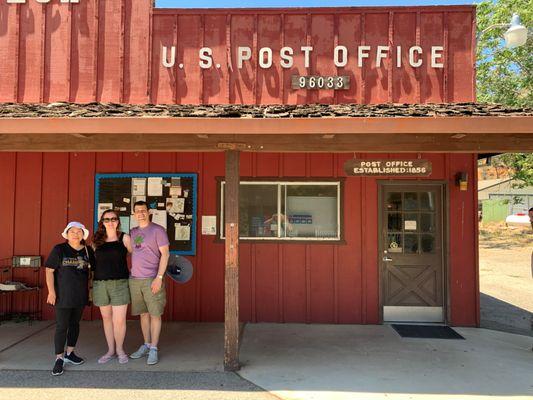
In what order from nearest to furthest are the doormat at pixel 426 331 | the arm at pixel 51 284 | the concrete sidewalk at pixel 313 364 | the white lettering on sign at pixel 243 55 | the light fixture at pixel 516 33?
1. the concrete sidewalk at pixel 313 364
2. the arm at pixel 51 284
3. the doormat at pixel 426 331
4. the white lettering on sign at pixel 243 55
5. the light fixture at pixel 516 33

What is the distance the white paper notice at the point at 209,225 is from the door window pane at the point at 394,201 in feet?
8.65

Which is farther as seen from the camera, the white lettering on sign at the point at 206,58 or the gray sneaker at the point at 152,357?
the white lettering on sign at the point at 206,58

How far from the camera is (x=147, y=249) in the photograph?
468cm

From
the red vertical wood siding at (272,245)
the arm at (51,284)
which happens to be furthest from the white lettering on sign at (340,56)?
the arm at (51,284)

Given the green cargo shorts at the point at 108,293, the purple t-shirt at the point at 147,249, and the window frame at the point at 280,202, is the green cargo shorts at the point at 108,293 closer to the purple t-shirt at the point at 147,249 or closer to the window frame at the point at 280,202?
the purple t-shirt at the point at 147,249

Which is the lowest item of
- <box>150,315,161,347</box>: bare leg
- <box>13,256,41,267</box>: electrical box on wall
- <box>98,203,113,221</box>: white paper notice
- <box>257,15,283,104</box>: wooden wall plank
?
<box>150,315,161,347</box>: bare leg

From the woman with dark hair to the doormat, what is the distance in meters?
3.67

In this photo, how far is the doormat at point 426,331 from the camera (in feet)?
19.1

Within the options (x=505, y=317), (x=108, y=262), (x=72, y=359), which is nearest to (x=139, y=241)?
(x=108, y=262)

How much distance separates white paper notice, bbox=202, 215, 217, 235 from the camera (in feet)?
21.3

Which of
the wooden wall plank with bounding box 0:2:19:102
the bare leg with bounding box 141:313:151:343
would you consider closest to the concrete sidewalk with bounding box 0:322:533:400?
the bare leg with bounding box 141:313:151:343

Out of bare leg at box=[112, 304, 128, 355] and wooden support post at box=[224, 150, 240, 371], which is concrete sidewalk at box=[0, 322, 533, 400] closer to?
bare leg at box=[112, 304, 128, 355]

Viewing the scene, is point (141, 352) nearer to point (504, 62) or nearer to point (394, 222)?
point (394, 222)

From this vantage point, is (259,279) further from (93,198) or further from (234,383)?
(93,198)
